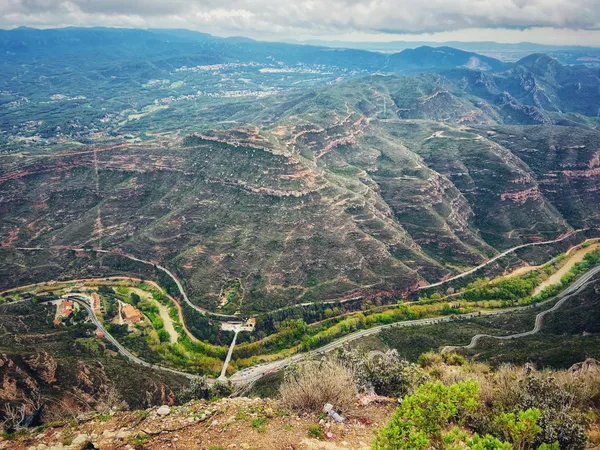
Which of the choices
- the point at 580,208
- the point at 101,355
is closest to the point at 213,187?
the point at 101,355

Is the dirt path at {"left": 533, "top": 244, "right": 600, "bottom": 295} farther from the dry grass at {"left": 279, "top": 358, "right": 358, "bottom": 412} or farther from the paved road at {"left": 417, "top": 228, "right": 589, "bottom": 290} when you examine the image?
the dry grass at {"left": 279, "top": 358, "right": 358, "bottom": 412}

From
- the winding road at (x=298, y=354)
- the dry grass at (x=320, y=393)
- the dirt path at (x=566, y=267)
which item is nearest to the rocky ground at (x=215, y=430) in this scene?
the dry grass at (x=320, y=393)

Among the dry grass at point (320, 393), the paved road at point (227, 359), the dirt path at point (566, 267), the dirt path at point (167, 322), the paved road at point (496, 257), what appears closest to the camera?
the dry grass at point (320, 393)

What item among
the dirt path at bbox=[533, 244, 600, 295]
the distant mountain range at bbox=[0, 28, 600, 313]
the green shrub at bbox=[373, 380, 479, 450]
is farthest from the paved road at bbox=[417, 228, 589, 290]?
the green shrub at bbox=[373, 380, 479, 450]

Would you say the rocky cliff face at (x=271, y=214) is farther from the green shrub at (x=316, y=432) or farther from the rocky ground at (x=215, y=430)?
the green shrub at (x=316, y=432)

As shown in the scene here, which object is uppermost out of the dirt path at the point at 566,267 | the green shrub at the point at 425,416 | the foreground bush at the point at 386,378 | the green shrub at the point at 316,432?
the green shrub at the point at 425,416

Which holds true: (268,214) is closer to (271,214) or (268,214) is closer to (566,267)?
(271,214)

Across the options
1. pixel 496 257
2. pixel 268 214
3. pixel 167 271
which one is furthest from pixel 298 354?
pixel 496 257
